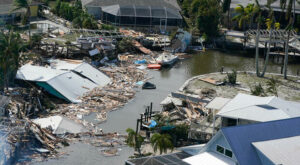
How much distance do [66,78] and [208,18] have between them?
31.1m

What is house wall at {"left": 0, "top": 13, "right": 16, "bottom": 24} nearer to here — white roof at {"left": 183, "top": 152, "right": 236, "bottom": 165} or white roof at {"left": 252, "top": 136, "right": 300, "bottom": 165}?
white roof at {"left": 183, "top": 152, "right": 236, "bottom": 165}

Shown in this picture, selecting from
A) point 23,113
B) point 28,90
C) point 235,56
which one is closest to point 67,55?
point 28,90

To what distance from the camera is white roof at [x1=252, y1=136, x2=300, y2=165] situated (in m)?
27.4

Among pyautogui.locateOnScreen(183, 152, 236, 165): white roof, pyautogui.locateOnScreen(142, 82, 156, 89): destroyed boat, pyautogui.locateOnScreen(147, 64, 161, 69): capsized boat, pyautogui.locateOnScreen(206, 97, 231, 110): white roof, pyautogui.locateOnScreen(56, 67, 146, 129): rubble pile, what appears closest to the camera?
pyautogui.locateOnScreen(183, 152, 236, 165): white roof

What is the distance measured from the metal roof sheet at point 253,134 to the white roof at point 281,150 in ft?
1.87

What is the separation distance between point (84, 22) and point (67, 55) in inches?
444

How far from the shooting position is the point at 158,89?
4862cm

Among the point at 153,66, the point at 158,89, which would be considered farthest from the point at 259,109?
the point at 153,66

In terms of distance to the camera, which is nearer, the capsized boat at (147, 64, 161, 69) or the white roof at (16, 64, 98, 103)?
the white roof at (16, 64, 98, 103)

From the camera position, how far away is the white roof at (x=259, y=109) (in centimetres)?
3331

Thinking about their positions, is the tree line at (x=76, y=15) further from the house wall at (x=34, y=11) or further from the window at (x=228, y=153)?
the window at (x=228, y=153)

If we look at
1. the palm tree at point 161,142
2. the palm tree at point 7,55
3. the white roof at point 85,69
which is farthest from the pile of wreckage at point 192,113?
the palm tree at point 7,55

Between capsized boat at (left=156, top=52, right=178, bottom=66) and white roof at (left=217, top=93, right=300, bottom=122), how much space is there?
2117 centimetres

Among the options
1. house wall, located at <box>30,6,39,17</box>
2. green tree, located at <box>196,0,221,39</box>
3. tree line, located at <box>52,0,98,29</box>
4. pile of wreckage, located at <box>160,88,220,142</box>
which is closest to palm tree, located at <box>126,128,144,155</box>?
pile of wreckage, located at <box>160,88,220,142</box>
